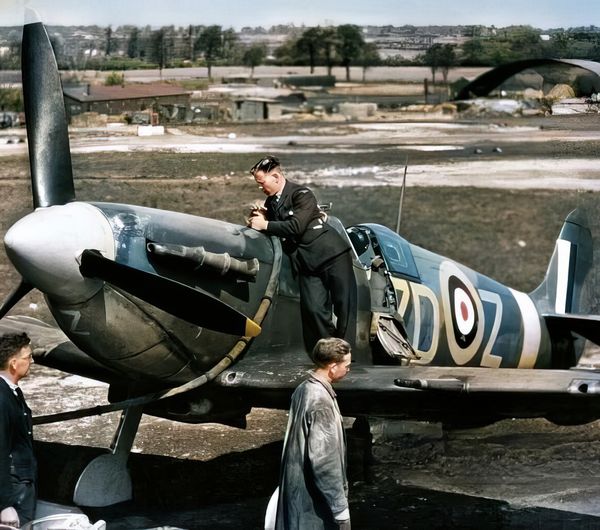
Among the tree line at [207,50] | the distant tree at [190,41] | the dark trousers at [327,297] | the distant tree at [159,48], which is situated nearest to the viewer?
the dark trousers at [327,297]

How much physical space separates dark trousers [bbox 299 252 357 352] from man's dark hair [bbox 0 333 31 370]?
216 centimetres

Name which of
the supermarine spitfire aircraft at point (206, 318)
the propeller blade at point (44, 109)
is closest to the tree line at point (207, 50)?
the supermarine spitfire aircraft at point (206, 318)

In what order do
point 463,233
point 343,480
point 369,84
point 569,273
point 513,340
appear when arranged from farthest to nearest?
point 463,233 → point 369,84 → point 569,273 → point 513,340 → point 343,480

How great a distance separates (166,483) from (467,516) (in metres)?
2.16

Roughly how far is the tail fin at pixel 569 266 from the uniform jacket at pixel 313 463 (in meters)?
5.18

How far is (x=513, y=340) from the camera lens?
29.1ft

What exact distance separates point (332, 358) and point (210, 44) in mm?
15285

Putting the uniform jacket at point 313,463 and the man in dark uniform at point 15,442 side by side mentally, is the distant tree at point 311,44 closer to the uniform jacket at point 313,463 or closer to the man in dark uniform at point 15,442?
the man in dark uniform at point 15,442

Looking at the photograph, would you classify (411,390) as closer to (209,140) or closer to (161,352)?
(161,352)

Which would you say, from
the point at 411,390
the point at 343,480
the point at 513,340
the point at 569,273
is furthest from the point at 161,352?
the point at 569,273

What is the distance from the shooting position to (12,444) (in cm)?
508

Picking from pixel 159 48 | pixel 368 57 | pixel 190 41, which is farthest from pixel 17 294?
pixel 190 41

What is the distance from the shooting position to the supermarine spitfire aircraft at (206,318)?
6.04 m

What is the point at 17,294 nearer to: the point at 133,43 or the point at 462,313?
the point at 462,313
